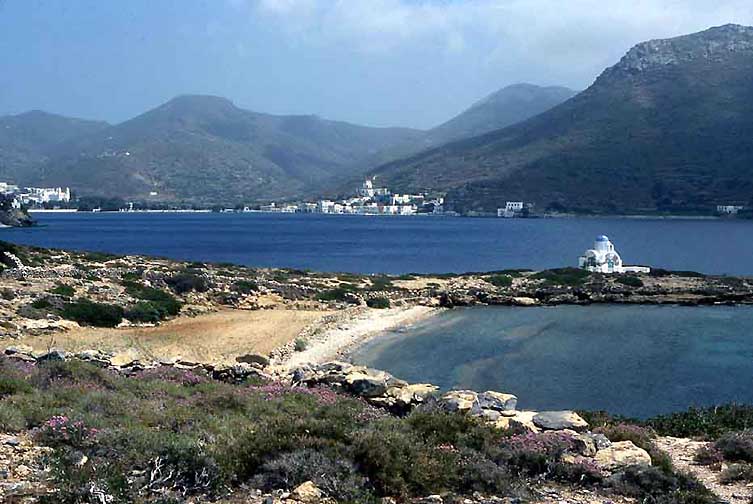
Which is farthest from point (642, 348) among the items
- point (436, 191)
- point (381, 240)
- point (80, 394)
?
point (436, 191)

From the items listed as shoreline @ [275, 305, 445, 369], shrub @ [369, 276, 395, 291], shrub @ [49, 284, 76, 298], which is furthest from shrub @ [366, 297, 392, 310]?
shrub @ [49, 284, 76, 298]

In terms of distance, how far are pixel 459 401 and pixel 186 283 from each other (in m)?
23.8

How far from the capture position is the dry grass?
19.9 m

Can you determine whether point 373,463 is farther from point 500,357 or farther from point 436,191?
point 436,191

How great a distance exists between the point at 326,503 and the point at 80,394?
15.4 ft

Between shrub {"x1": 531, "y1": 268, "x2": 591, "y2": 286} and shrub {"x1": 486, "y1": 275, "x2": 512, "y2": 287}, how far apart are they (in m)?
1.95

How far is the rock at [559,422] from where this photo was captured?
9914 mm

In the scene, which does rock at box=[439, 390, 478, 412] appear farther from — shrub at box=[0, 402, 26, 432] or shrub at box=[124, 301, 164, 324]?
shrub at box=[124, 301, 164, 324]

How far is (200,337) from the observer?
2350cm

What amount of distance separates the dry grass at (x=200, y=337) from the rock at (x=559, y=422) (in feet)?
28.0

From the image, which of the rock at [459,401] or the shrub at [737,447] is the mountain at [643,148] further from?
the shrub at [737,447]

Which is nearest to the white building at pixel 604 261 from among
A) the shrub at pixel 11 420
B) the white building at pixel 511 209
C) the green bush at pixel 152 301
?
the green bush at pixel 152 301

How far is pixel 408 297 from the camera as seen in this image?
38031mm

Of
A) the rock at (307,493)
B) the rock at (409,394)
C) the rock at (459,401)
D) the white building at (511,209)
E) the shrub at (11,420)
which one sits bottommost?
the rock at (409,394)
